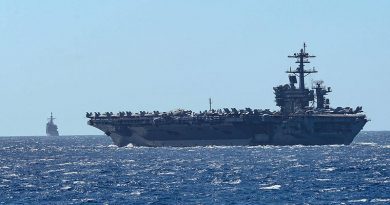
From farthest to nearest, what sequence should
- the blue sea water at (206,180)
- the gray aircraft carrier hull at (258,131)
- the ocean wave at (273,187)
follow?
the gray aircraft carrier hull at (258,131)
the ocean wave at (273,187)
the blue sea water at (206,180)

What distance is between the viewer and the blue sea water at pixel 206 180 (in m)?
56.2

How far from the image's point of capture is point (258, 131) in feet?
416

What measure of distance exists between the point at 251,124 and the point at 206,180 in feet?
188

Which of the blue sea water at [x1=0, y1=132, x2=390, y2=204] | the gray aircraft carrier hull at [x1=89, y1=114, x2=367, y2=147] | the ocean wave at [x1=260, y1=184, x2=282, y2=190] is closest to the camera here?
the blue sea water at [x1=0, y1=132, x2=390, y2=204]

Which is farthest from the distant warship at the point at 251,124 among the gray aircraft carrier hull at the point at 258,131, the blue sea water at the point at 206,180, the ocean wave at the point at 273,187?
the ocean wave at the point at 273,187

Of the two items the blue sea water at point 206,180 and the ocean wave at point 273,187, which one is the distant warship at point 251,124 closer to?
the blue sea water at point 206,180

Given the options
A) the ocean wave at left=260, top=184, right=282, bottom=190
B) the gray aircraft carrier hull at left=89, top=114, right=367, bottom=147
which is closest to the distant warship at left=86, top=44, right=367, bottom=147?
the gray aircraft carrier hull at left=89, top=114, right=367, bottom=147

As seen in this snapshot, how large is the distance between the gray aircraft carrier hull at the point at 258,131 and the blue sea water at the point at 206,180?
1911 cm

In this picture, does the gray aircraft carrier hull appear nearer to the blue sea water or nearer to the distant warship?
the distant warship

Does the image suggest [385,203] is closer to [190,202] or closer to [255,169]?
[190,202]

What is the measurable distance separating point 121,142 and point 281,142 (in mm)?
22869

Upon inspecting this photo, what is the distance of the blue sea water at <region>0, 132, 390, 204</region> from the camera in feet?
184

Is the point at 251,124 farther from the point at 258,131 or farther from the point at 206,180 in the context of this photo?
the point at 206,180

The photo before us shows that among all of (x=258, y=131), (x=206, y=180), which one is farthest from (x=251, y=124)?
(x=206, y=180)
